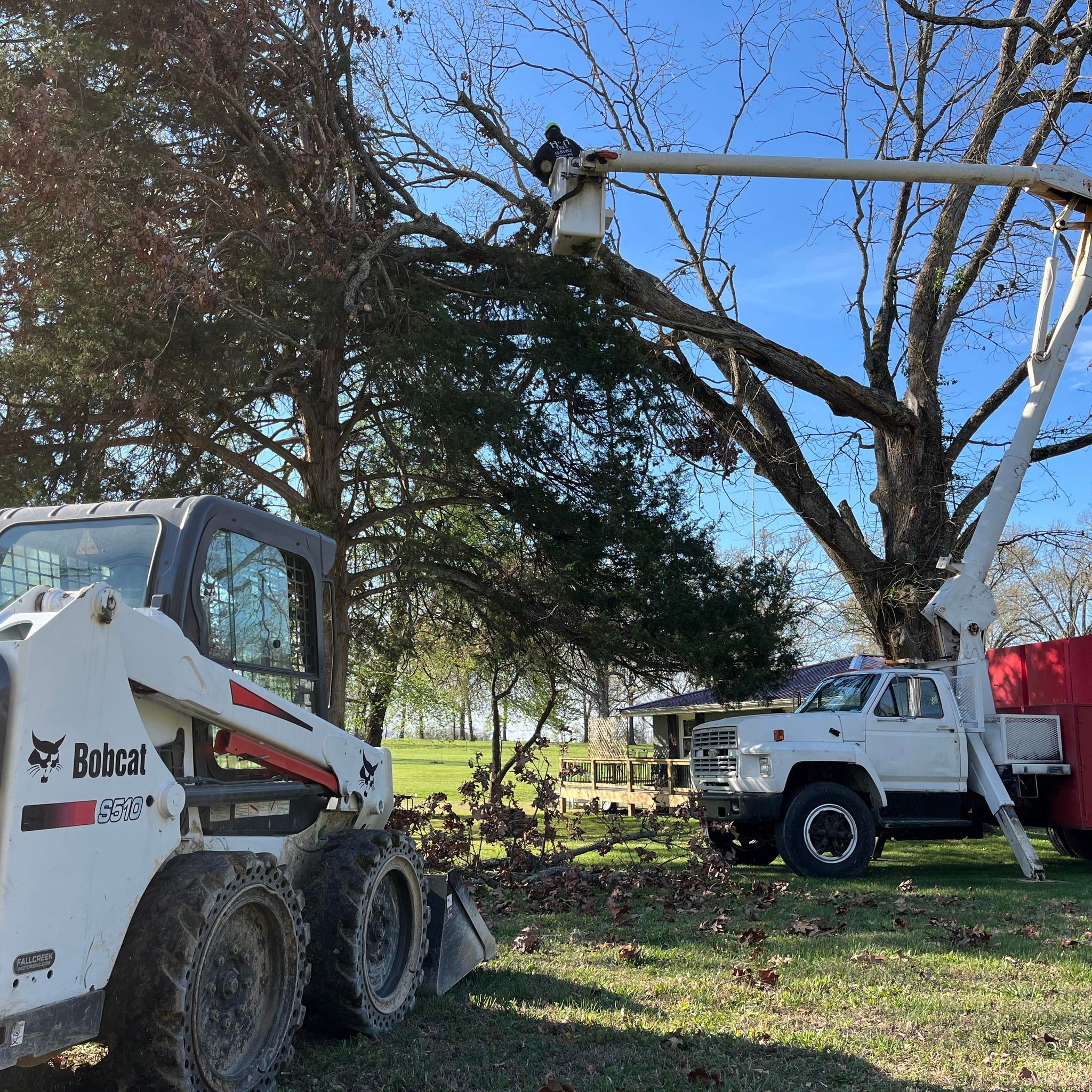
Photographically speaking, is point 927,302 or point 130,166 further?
point 927,302

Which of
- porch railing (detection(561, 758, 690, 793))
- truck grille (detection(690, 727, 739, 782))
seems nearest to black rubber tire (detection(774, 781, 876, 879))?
truck grille (detection(690, 727, 739, 782))

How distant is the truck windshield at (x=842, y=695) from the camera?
568 inches

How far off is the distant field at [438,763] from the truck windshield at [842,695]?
402cm

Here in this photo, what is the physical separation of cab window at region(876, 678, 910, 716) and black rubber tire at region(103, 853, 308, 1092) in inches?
414

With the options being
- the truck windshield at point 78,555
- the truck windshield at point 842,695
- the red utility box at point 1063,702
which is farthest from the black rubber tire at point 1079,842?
the truck windshield at point 78,555

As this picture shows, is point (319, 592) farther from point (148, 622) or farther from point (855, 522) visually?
point (855, 522)

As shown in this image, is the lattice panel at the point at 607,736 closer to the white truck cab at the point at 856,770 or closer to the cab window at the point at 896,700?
the white truck cab at the point at 856,770

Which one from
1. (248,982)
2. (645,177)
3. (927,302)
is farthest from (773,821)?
(645,177)

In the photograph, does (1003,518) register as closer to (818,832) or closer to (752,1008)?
(818,832)

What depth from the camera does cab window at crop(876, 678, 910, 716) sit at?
14.2 meters

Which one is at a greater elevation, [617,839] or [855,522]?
[855,522]

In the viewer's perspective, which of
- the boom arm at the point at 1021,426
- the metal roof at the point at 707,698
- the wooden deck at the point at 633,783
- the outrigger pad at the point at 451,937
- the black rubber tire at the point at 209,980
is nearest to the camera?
the black rubber tire at the point at 209,980

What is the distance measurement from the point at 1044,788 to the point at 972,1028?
9.58 meters

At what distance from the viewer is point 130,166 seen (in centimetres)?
1205
